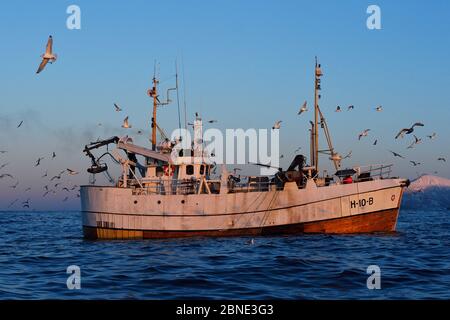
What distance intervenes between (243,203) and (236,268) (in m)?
12.4

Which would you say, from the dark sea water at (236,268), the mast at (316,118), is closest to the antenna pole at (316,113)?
the mast at (316,118)

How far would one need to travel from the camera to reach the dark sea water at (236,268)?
1492cm

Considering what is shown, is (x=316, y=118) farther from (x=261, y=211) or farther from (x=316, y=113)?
(x=261, y=211)

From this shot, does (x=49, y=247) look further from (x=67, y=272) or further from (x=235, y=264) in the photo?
(x=235, y=264)

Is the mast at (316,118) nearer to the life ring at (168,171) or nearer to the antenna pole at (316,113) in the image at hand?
the antenna pole at (316,113)

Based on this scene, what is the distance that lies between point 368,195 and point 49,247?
709 inches

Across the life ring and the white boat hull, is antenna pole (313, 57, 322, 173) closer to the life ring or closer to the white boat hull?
the white boat hull

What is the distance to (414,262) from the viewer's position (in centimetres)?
2045

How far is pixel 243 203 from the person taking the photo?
31578mm

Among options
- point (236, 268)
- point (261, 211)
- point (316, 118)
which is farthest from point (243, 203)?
point (236, 268)

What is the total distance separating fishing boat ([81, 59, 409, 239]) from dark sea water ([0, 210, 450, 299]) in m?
1.71

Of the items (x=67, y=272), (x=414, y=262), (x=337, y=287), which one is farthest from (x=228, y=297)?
(x=414, y=262)

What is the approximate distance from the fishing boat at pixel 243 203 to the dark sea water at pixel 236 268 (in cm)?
171
